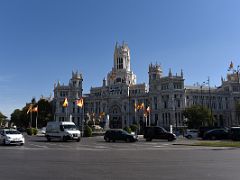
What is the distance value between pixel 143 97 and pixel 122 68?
2306 centimetres

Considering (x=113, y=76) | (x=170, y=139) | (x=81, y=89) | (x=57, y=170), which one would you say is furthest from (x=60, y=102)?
(x=57, y=170)

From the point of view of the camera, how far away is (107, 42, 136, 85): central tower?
459ft

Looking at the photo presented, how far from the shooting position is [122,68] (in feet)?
476

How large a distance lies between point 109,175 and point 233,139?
32849mm

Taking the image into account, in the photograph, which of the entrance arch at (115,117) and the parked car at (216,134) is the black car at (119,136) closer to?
the parked car at (216,134)

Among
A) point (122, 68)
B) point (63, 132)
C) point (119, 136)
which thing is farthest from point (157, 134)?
point (122, 68)

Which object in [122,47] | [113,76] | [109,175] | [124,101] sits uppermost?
[122,47]

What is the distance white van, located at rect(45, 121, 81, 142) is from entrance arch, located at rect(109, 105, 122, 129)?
301 ft

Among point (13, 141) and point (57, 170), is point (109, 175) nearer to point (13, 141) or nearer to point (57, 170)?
point (57, 170)

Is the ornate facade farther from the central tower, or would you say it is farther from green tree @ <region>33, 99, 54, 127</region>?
green tree @ <region>33, 99, 54, 127</region>

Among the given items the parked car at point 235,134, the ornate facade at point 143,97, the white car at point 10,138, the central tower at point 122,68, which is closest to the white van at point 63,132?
the white car at point 10,138

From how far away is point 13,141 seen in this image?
101ft

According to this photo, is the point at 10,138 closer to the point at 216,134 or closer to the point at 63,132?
the point at 63,132

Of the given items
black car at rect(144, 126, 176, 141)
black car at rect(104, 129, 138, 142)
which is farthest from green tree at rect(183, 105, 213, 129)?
black car at rect(104, 129, 138, 142)
